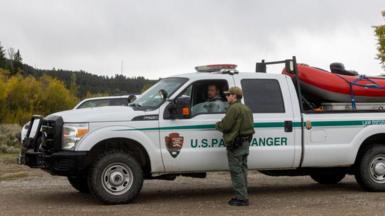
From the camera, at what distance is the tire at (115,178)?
9602 mm

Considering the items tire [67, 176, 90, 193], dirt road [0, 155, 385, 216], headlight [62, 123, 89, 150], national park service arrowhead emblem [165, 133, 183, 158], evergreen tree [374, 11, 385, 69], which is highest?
evergreen tree [374, 11, 385, 69]

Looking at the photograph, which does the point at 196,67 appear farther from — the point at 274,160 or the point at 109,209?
the point at 109,209

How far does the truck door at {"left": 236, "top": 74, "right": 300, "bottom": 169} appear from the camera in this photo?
10.4 meters

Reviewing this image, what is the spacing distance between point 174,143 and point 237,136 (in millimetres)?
968

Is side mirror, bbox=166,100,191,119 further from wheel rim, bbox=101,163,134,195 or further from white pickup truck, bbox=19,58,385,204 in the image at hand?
wheel rim, bbox=101,163,134,195

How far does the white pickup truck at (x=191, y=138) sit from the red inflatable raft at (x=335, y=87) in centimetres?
27

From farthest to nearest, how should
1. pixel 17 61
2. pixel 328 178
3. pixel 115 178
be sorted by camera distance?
1. pixel 17 61
2. pixel 328 178
3. pixel 115 178

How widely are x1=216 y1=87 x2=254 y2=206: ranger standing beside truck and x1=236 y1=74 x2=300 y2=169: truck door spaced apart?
621 millimetres

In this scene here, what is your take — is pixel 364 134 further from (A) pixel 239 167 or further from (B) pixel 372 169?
(A) pixel 239 167

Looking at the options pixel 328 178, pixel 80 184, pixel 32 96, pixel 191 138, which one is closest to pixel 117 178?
pixel 191 138

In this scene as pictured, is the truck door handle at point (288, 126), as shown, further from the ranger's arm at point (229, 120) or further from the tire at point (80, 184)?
the tire at point (80, 184)

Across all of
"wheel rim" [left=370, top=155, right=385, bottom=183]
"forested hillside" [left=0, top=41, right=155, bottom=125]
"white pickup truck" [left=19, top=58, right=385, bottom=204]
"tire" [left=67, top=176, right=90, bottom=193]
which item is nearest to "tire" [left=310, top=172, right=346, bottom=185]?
"white pickup truck" [left=19, top=58, right=385, bottom=204]

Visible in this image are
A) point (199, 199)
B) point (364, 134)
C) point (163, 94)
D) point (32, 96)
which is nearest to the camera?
point (163, 94)

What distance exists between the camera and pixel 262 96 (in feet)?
35.0
